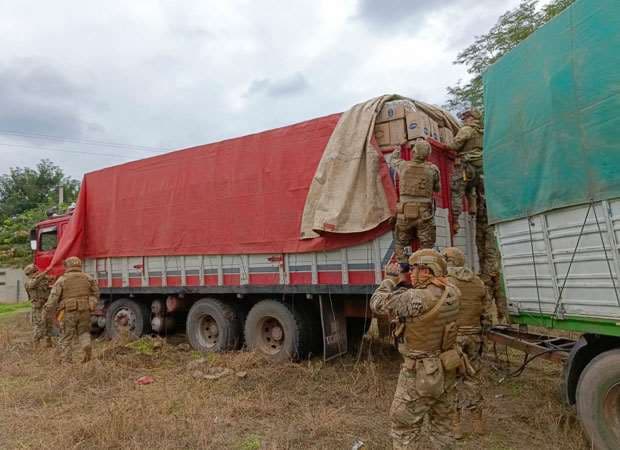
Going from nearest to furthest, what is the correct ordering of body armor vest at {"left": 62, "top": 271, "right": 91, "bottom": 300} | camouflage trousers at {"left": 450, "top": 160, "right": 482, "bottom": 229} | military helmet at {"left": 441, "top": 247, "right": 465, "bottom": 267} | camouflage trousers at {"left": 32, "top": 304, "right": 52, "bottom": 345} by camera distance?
1. military helmet at {"left": 441, "top": 247, "right": 465, "bottom": 267}
2. camouflage trousers at {"left": 450, "top": 160, "right": 482, "bottom": 229}
3. body armor vest at {"left": 62, "top": 271, "right": 91, "bottom": 300}
4. camouflage trousers at {"left": 32, "top": 304, "right": 52, "bottom": 345}

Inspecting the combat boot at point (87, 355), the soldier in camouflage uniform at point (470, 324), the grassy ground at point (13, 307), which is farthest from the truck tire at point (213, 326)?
the grassy ground at point (13, 307)

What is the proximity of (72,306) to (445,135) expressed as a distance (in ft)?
18.8

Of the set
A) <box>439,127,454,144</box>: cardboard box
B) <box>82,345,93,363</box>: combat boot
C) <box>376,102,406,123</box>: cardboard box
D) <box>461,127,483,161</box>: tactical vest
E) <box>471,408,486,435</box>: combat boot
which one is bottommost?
<box>471,408,486,435</box>: combat boot

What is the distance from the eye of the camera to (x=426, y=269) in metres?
3.26

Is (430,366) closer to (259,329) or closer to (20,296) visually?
(259,329)

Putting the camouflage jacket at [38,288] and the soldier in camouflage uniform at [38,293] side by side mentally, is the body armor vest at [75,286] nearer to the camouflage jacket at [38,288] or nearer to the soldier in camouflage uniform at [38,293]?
the soldier in camouflage uniform at [38,293]

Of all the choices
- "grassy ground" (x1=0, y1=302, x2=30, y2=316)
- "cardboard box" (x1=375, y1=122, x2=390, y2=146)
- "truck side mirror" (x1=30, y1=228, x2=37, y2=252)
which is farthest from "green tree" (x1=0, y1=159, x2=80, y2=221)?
"cardboard box" (x1=375, y1=122, x2=390, y2=146)

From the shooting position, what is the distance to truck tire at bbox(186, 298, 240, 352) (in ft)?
22.7

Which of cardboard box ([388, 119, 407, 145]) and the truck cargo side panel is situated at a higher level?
cardboard box ([388, 119, 407, 145])

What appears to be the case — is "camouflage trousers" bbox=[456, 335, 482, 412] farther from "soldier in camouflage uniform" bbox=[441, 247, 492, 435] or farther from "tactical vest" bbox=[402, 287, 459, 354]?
"tactical vest" bbox=[402, 287, 459, 354]

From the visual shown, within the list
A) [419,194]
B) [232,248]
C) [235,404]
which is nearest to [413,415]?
[235,404]

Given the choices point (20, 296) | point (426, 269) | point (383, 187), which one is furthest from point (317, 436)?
point (20, 296)

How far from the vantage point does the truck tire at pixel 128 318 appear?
8211 mm

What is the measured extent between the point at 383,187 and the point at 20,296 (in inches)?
763
